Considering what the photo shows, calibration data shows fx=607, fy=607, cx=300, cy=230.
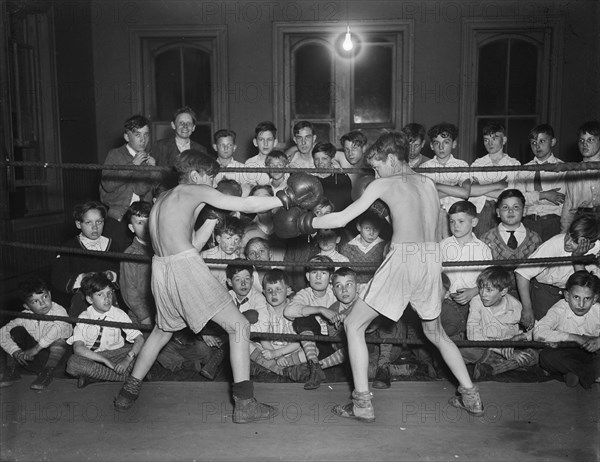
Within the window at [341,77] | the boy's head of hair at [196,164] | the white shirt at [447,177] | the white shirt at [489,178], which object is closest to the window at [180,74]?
the window at [341,77]

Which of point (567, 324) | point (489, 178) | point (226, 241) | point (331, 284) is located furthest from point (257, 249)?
point (567, 324)

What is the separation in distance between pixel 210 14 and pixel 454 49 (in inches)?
113

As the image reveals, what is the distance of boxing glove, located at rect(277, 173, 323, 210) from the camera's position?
277 cm

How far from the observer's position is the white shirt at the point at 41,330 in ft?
12.0

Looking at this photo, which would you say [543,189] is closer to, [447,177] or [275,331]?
[447,177]

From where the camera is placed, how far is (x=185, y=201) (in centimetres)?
277

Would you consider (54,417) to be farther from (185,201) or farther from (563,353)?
(563,353)

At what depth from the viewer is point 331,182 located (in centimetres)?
457

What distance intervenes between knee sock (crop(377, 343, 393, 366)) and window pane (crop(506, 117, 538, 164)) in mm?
4415

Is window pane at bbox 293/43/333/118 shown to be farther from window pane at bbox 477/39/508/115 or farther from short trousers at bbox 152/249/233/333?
short trousers at bbox 152/249/233/333

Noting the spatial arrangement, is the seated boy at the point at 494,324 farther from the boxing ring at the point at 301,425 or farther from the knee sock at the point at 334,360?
the knee sock at the point at 334,360

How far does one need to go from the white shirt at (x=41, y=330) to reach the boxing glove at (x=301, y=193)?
186 centimetres

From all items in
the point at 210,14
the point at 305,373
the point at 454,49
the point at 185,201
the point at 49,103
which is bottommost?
the point at 305,373

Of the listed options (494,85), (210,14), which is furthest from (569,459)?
(210,14)
